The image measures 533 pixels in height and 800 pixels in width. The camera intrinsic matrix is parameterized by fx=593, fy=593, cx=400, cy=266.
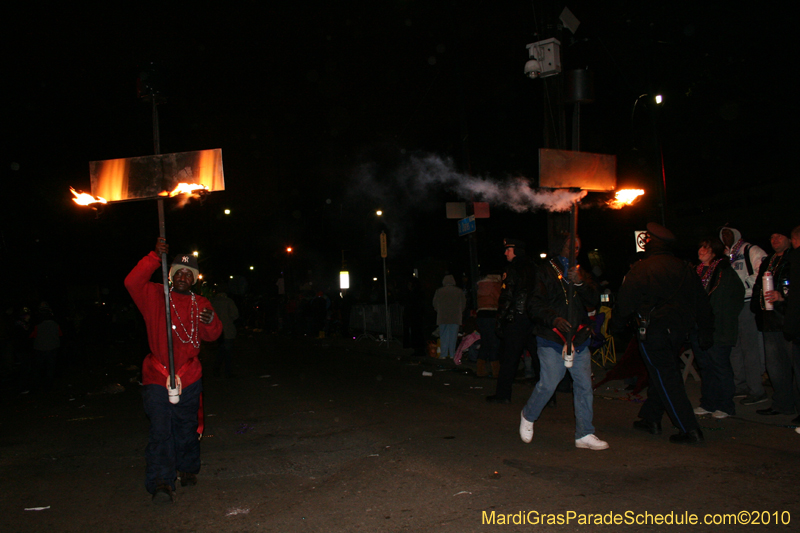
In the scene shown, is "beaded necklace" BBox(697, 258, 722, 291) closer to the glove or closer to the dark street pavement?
the glove

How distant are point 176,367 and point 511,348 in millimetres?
4283

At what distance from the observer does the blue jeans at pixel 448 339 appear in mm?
12508

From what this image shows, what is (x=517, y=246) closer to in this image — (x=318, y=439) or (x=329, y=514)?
(x=318, y=439)

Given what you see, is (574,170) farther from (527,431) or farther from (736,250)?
(736,250)

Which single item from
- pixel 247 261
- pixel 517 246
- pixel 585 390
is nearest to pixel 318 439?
pixel 585 390

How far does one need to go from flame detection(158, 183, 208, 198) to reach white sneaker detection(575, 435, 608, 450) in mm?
3872

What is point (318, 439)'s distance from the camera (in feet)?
19.8

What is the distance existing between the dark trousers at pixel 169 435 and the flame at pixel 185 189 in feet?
5.12

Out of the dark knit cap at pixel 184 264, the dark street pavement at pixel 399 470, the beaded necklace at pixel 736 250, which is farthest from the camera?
the beaded necklace at pixel 736 250

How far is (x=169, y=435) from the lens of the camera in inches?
170

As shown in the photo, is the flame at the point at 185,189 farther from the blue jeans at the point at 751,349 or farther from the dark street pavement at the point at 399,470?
the blue jeans at the point at 751,349

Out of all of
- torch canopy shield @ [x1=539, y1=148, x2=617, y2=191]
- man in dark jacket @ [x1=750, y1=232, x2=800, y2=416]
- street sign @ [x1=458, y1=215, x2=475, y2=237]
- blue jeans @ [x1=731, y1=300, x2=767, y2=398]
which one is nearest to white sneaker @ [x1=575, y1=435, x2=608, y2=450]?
torch canopy shield @ [x1=539, y1=148, x2=617, y2=191]

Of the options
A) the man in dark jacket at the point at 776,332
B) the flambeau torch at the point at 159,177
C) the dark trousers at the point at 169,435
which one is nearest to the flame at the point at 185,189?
the flambeau torch at the point at 159,177

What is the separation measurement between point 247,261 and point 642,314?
190 ft
